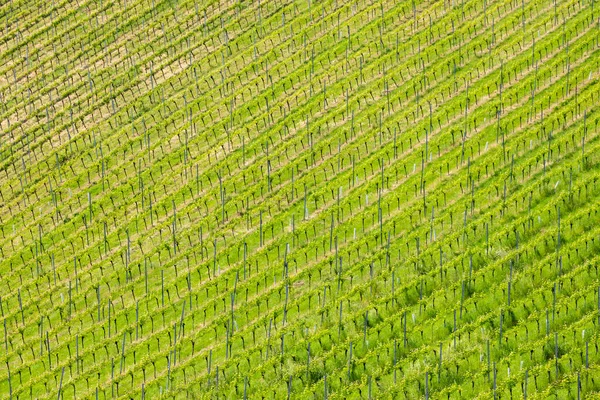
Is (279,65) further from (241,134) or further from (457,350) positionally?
(457,350)

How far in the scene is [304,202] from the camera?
53.3m

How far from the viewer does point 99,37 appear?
232 feet

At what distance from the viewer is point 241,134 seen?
59156 millimetres

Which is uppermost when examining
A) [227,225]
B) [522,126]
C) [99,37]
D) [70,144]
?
[99,37]

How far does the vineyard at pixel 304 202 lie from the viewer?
1738 inches

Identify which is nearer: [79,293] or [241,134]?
[79,293]

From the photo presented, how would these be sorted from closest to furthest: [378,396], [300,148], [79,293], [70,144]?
[378,396]
[79,293]
[300,148]
[70,144]

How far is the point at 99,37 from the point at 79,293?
75.1 ft

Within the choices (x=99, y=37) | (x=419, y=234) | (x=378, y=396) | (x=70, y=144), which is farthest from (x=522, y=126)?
(x=99, y=37)

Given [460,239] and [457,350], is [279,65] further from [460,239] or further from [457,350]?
[457,350]

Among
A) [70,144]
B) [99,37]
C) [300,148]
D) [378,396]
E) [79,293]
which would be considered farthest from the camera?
[99,37]

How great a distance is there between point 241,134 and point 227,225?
7200 millimetres

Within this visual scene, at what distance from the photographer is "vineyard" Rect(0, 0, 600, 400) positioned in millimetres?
44156

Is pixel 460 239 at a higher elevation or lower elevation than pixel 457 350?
higher
